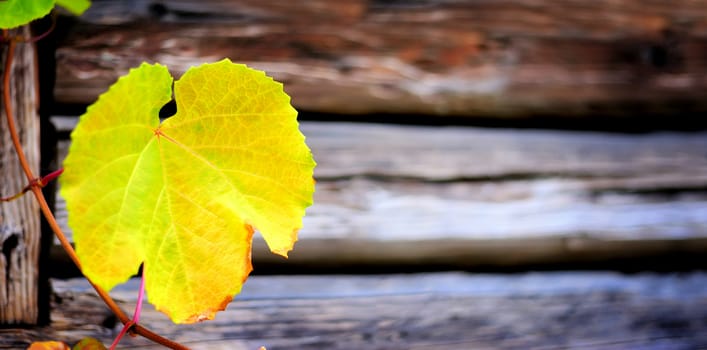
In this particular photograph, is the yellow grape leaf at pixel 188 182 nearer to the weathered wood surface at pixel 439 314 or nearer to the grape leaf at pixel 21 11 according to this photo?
the grape leaf at pixel 21 11

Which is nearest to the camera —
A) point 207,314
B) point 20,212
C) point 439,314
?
point 207,314

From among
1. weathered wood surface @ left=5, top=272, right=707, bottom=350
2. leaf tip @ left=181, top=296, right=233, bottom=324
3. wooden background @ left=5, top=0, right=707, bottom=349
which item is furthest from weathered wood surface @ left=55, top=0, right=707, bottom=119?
leaf tip @ left=181, top=296, right=233, bottom=324

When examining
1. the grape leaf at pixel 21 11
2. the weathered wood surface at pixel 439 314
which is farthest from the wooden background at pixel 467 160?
the grape leaf at pixel 21 11

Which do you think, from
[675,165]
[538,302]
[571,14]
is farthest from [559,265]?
[571,14]

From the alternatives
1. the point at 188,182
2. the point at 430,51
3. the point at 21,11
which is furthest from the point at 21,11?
the point at 430,51

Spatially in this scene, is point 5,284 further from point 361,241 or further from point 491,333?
point 491,333

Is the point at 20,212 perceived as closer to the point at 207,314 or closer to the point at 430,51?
the point at 207,314

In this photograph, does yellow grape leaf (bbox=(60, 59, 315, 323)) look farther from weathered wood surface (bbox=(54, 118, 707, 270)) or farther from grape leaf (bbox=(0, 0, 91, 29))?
weathered wood surface (bbox=(54, 118, 707, 270))
